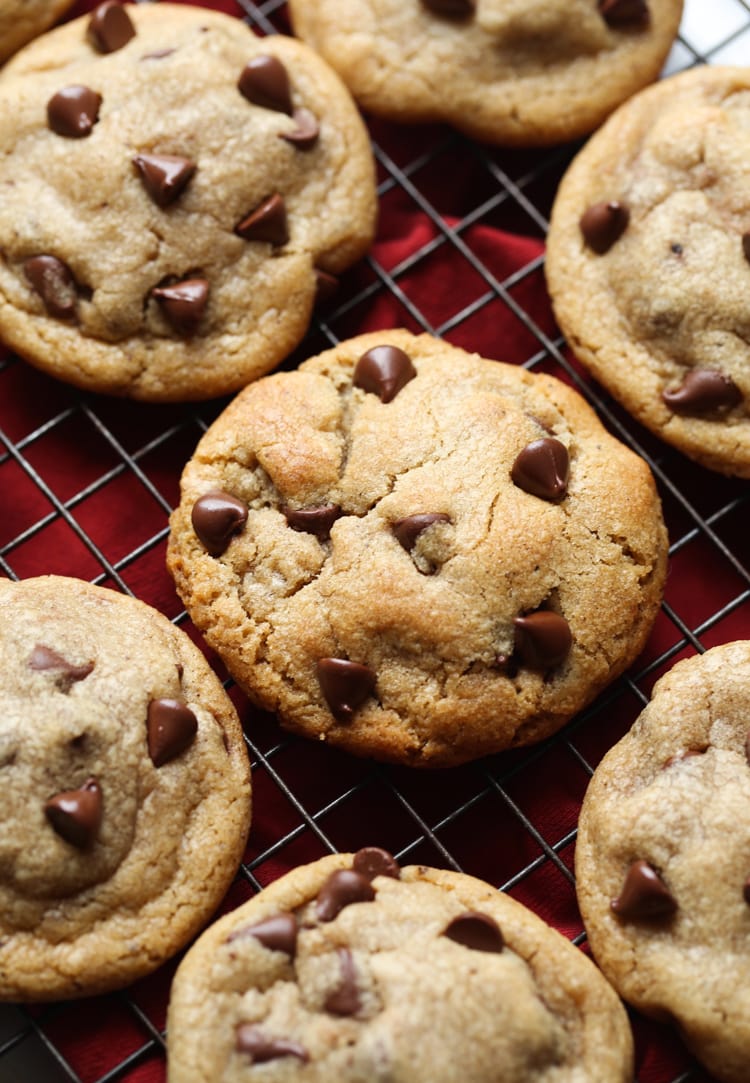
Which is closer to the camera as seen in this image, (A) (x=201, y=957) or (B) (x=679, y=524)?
(A) (x=201, y=957)

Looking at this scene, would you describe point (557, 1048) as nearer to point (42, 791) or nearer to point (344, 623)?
point (344, 623)

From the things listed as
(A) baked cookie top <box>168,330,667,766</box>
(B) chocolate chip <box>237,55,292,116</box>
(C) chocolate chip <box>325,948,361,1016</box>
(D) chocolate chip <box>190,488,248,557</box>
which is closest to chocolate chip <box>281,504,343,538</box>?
(A) baked cookie top <box>168,330,667,766</box>

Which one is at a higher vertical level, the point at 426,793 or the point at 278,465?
the point at 278,465

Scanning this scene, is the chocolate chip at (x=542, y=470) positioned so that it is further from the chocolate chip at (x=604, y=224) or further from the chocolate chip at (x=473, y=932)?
the chocolate chip at (x=473, y=932)

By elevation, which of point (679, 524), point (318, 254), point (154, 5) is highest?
point (154, 5)

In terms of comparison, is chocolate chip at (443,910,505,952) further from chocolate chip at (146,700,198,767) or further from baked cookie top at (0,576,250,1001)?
chocolate chip at (146,700,198,767)

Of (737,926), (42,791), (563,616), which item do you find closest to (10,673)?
(42,791)

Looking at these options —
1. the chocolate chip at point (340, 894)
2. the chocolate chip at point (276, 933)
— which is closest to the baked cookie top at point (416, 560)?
the chocolate chip at point (340, 894)
